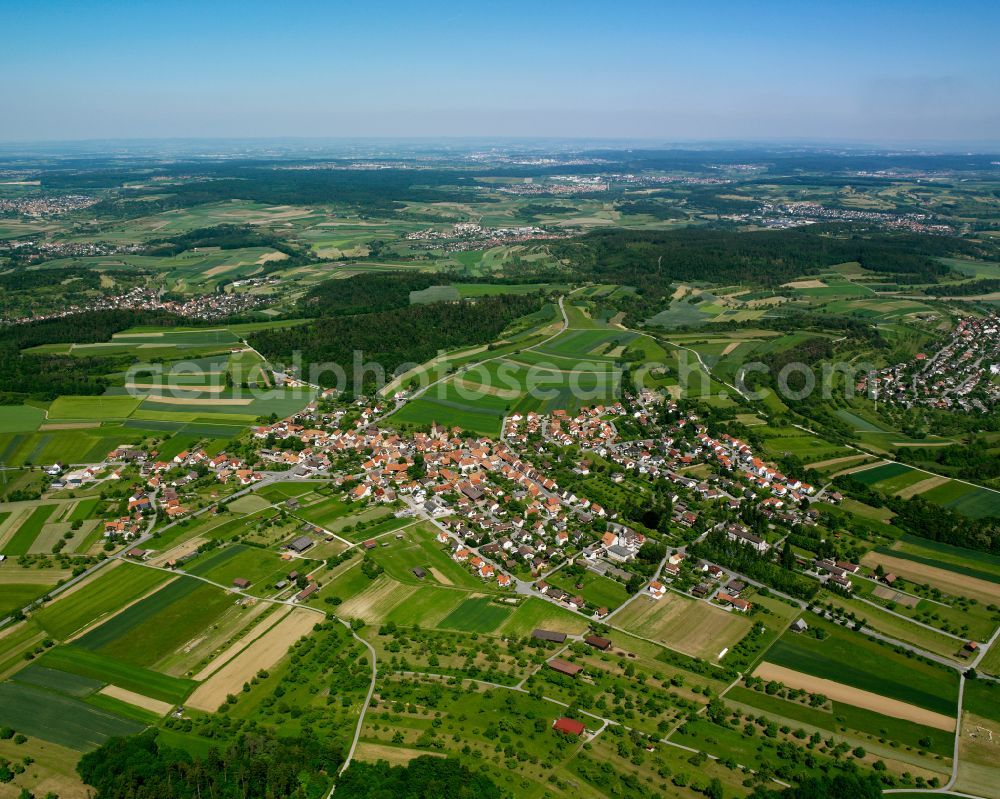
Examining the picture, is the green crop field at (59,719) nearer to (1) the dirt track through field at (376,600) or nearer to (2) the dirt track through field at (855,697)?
(1) the dirt track through field at (376,600)

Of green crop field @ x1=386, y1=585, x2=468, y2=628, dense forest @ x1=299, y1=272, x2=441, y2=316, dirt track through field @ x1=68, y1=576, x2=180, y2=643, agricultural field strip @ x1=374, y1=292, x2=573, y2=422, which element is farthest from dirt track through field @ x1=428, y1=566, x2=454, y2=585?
dense forest @ x1=299, y1=272, x2=441, y2=316

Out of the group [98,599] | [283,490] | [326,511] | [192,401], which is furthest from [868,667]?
[192,401]

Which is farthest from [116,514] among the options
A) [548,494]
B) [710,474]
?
[710,474]

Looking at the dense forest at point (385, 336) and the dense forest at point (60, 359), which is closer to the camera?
the dense forest at point (60, 359)

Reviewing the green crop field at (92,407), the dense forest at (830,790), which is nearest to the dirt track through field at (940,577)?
the dense forest at (830,790)

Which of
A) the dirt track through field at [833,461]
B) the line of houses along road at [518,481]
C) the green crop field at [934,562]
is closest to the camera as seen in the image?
the green crop field at [934,562]

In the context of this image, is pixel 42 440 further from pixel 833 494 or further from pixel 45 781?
pixel 833 494

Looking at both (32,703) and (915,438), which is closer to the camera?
(32,703)

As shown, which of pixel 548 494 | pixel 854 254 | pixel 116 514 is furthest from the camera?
pixel 854 254
